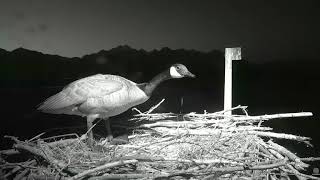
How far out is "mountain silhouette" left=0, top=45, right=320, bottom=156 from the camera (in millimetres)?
1685

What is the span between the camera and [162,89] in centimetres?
209

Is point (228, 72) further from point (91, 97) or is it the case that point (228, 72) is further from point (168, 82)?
point (91, 97)

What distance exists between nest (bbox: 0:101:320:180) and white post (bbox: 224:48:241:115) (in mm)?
72

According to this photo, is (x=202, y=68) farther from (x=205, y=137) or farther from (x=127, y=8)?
(x=127, y=8)

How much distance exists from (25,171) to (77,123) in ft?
1.84

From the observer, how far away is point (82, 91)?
5.95 feet

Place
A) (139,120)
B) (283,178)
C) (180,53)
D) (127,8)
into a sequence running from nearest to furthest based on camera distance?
(283,178) < (127,8) < (180,53) < (139,120)

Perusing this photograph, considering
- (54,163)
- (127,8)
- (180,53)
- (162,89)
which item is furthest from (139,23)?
(54,163)

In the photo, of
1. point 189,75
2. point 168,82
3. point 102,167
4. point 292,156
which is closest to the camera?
point 102,167

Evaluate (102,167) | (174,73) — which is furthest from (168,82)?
(102,167)

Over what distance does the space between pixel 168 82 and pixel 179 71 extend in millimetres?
147

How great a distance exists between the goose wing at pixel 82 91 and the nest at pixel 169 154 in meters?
0.17

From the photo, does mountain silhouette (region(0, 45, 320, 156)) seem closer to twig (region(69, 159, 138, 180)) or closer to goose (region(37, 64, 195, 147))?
goose (region(37, 64, 195, 147))

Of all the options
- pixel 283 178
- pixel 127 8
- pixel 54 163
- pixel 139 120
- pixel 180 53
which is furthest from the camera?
pixel 139 120
